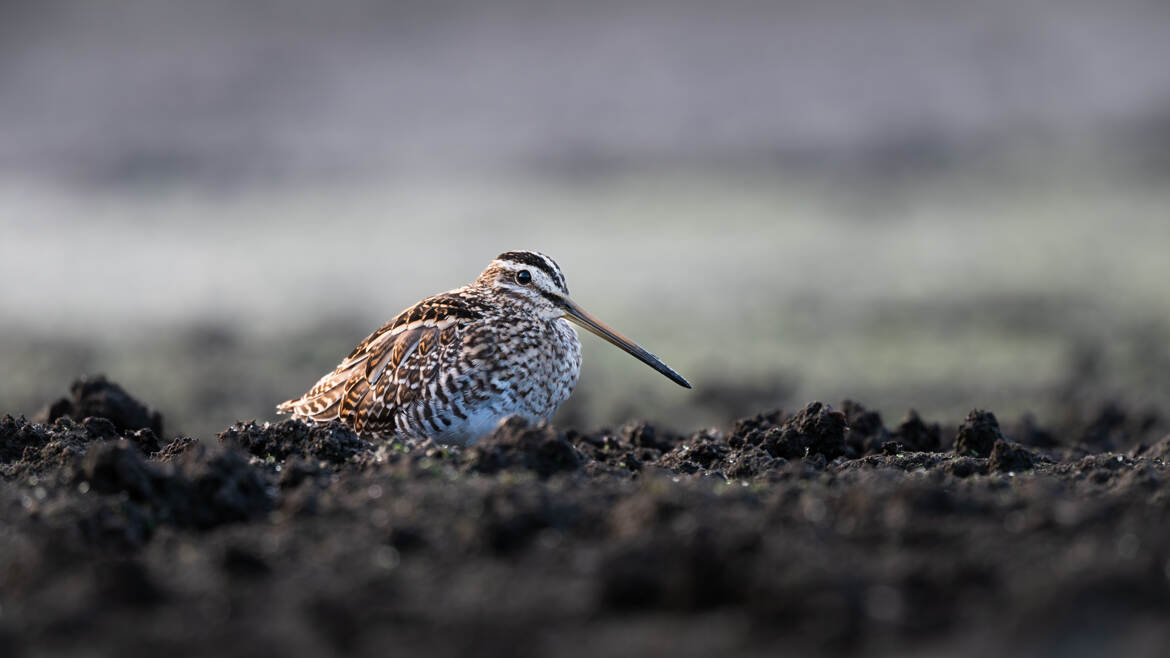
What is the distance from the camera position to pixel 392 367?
9094 millimetres

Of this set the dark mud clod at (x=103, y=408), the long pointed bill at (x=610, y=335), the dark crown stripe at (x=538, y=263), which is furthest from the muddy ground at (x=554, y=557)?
the dark mud clod at (x=103, y=408)

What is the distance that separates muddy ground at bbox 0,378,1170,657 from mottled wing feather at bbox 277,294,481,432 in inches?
55.0

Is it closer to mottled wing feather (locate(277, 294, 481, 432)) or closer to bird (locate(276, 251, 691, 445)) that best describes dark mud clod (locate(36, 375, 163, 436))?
bird (locate(276, 251, 691, 445))

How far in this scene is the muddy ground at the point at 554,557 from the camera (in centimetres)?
443

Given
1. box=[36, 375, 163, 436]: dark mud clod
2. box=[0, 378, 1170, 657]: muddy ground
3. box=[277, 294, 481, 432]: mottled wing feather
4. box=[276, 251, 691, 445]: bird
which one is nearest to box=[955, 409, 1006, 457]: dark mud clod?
box=[0, 378, 1170, 657]: muddy ground

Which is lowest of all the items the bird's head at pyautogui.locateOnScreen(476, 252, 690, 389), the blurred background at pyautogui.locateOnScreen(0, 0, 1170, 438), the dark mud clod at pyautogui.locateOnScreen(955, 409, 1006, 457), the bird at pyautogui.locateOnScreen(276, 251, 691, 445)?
the dark mud clod at pyautogui.locateOnScreen(955, 409, 1006, 457)

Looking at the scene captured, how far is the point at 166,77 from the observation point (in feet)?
107

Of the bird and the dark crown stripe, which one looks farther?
the dark crown stripe

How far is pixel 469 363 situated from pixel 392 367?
66cm

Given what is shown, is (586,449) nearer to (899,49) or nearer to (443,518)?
(443,518)

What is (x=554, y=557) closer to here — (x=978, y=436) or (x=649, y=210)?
(x=978, y=436)

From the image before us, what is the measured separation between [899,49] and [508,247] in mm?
13698

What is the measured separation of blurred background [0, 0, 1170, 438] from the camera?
16109mm

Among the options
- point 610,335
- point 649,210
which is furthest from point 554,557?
point 649,210
